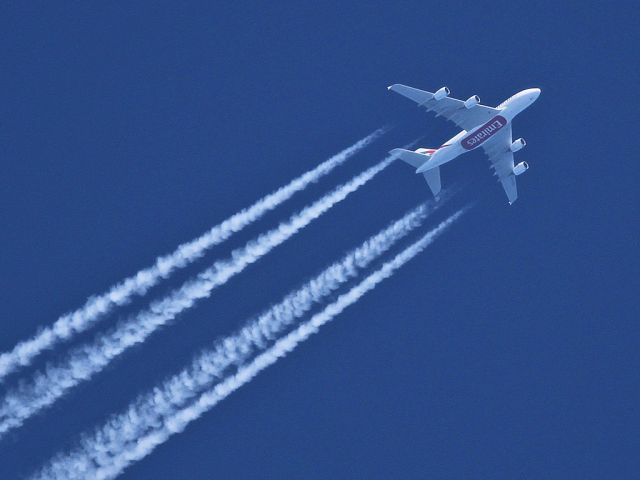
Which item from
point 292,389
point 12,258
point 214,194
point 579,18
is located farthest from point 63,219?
point 579,18

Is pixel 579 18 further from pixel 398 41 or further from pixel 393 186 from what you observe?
pixel 393 186

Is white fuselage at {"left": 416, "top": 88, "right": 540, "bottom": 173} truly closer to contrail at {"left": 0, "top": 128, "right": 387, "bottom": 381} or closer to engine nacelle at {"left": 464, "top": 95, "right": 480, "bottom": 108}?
engine nacelle at {"left": 464, "top": 95, "right": 480, "bottom": 108}

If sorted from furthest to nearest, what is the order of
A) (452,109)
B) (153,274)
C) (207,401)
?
1. (452,109)
2. (153,274)
3. (207,401)

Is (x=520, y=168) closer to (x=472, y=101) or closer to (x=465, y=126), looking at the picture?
(x=465, y=126)

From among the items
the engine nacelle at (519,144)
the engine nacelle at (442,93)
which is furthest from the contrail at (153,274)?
the engine nacelle at (519,144)

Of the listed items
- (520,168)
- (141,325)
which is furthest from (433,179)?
(141,325)

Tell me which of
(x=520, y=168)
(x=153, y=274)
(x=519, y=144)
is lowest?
(x=520, y=168)

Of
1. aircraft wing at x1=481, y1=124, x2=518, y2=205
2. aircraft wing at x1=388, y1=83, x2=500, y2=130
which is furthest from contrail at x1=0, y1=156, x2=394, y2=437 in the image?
aircraft wing at x1=481, y1=124, x2=518, y2=205
